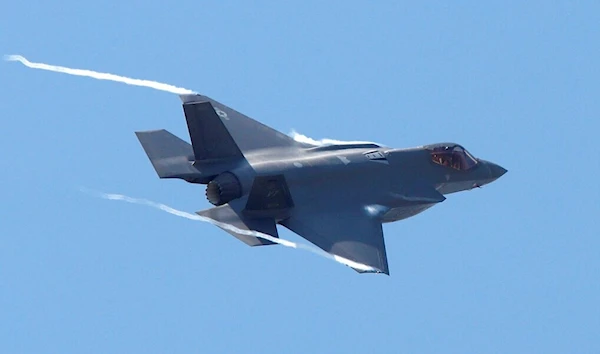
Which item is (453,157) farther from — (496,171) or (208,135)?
(208,135)

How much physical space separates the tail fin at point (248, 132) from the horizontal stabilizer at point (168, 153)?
4.87 feet

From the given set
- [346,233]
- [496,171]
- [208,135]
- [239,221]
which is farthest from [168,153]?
[496,171]

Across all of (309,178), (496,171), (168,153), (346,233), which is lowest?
(346,233)

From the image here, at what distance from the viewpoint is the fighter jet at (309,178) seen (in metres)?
48.6

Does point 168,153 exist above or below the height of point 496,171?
above

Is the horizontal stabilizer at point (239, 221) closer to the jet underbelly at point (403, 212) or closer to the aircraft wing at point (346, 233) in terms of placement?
the aircraft wing at point (346, 233)

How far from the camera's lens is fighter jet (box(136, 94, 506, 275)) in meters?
48.6

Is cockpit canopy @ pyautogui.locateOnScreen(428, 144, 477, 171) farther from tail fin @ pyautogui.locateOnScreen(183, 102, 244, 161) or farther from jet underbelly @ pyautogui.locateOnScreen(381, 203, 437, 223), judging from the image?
tail fin @ pyautogui.locateOnScreen(183, 102, 244, 161)

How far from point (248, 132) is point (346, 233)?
6.42 m

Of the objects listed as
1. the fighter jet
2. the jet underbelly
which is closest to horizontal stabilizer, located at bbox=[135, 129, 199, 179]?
the fighter jet

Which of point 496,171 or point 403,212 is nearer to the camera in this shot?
point 403,212

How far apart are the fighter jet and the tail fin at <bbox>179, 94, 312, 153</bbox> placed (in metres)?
0.03

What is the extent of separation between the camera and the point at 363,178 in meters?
51.2

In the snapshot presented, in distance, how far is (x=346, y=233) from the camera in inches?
1932
